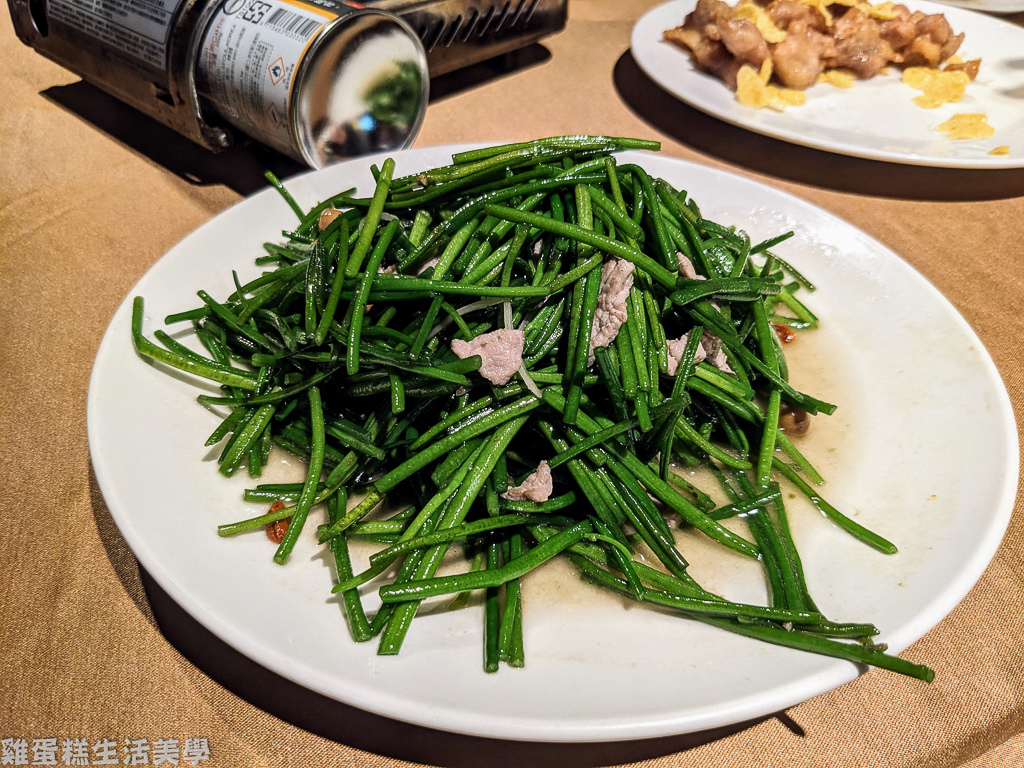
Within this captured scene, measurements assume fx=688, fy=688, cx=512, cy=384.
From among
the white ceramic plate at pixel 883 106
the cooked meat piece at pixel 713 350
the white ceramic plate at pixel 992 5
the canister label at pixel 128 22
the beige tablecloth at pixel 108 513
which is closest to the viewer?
the beige tablecloth at pixel 108 513

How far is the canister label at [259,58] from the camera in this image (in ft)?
6.26

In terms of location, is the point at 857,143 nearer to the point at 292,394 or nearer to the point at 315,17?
the point at 315,17

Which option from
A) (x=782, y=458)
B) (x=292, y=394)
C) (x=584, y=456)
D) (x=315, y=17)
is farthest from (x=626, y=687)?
(x=315, y=17)

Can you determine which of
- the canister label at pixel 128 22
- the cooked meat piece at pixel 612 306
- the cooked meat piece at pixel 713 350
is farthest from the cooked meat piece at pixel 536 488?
the canister label at pixel 128 22

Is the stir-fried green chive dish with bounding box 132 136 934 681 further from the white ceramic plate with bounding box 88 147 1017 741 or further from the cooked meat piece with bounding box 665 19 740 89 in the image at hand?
the cooked meat piece with bounding box 665 19 740 89

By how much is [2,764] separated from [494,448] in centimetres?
93

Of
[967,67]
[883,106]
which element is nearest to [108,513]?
[883,106]

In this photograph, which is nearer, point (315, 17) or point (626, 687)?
point (626, 687)

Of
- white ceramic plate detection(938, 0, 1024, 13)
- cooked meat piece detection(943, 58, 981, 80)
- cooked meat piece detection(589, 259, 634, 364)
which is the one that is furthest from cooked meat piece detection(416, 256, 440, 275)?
white ceramic plate detection(938, 0, 1024, 13)

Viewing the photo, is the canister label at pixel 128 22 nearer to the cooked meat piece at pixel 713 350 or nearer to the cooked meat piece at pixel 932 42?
the cooked meat piece at pixel 713 350

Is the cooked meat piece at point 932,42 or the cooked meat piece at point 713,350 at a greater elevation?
the cooked meat piece at point 932,42

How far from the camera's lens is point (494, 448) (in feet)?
4.43

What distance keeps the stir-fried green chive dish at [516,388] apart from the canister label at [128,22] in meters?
1.02

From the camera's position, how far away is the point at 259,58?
6.40ft
